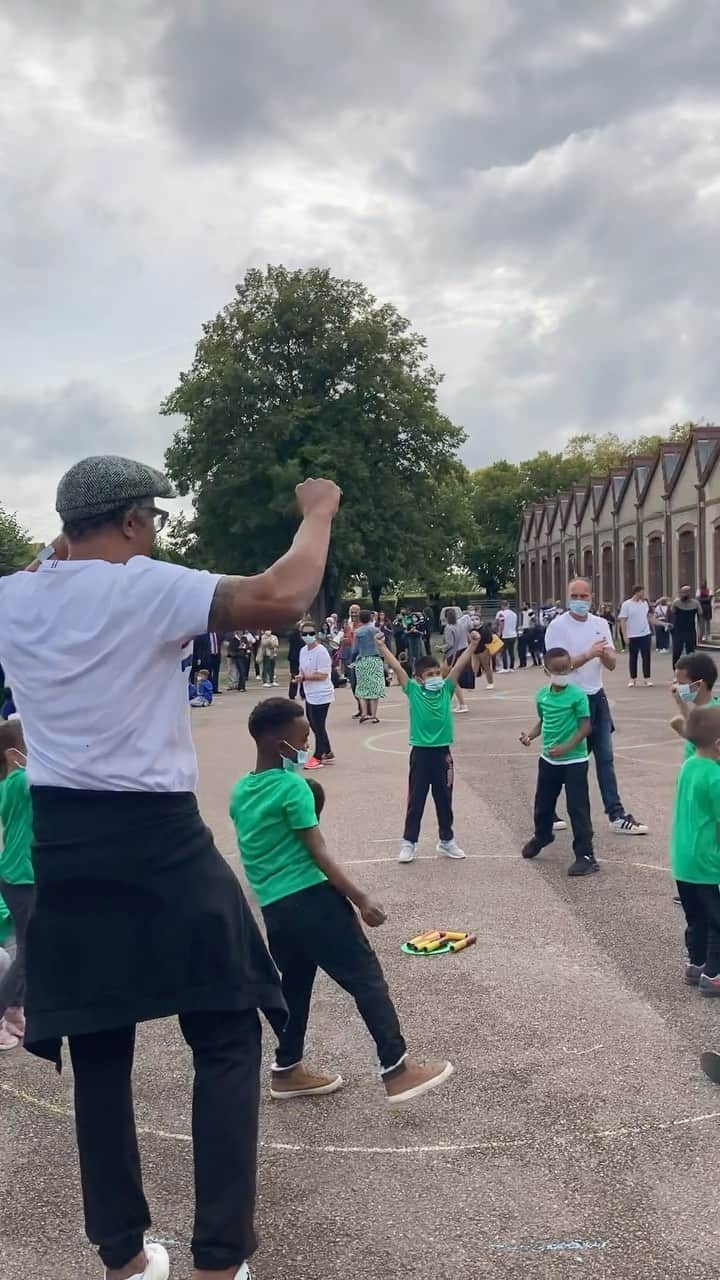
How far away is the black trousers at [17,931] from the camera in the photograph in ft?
15.7

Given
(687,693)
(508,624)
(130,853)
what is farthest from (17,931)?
(508,624)

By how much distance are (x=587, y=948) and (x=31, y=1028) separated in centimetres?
392

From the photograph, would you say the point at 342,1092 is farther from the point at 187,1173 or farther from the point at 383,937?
the point at 383,937

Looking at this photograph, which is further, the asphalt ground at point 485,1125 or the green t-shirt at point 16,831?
the green t-shirt at point 16,831

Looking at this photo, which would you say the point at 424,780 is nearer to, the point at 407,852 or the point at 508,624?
the point at 407,852

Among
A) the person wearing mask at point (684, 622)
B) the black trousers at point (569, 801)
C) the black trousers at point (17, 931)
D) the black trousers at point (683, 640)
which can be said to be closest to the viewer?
the black trousers at point (17, 931)

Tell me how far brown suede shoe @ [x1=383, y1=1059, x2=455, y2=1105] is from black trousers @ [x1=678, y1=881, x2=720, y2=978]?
161cm

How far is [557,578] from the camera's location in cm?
6956

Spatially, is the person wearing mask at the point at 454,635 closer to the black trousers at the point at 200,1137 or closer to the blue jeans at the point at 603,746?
the blue jeans at the point at 603,746

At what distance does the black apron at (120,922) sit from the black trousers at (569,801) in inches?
212

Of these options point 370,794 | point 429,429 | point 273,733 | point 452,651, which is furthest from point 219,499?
point 273,733

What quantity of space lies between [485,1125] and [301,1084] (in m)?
0.76

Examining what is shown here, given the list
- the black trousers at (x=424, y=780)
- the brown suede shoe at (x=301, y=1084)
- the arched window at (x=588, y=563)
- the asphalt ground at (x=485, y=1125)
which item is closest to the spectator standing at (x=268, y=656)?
the black trousers at (x=424, y=780)

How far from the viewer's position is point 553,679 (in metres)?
8.29
